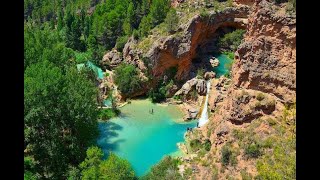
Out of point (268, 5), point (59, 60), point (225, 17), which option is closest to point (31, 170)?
point (59, 60)

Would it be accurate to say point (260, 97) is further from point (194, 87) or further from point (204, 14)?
point (204, 14)

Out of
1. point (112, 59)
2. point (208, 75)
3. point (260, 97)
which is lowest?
point (260, 97)

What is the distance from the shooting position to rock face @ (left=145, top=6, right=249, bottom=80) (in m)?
41.8

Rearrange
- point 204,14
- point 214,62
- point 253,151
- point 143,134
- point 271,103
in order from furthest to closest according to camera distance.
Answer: point 214,62
point 204,14
point 143,134
point 271,103
point 253,151

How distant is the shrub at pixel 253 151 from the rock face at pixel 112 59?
29.1m

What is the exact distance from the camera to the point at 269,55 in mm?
21922

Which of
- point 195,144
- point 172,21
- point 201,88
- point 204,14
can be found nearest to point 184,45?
point 172,21

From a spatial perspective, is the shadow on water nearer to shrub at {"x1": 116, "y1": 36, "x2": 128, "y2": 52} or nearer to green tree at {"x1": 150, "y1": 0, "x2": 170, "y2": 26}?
shrub at {"x1": 116, "y1": 36, "x2": 128, "y2": 52}

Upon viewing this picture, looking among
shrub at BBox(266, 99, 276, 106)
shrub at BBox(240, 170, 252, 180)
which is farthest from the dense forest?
shrub at BBox(266, 99, 276, 106)

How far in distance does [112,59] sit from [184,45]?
1097 centimetres

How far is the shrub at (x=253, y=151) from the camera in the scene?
20453mm

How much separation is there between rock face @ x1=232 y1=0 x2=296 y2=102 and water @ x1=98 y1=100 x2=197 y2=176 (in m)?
12.0

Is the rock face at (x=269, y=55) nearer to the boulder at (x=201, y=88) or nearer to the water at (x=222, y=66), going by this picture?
the boulder at (x=201, y=88)
